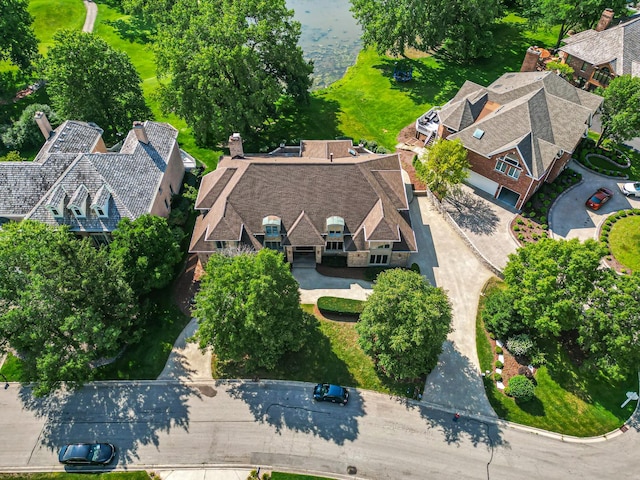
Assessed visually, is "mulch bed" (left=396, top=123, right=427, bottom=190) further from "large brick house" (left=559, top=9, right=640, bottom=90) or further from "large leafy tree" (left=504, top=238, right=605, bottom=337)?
"large brick house" (left=559, top=9, right=640, bottom=90)

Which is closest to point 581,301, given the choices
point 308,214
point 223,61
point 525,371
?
point 525,371

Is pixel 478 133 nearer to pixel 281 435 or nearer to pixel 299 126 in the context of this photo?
pixel 299 126

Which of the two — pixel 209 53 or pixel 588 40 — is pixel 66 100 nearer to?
pixel 209 53

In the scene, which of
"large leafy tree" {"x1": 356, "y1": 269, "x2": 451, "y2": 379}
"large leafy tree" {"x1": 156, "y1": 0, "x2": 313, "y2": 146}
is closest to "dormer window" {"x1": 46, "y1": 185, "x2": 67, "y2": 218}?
"large leafy tree" {"x1": 156, "y1": 0, "x2": 313, "y2": 146}

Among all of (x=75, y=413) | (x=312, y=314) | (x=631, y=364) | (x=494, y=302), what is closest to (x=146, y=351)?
(x=75, y=413)

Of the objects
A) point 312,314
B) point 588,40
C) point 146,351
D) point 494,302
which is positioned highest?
point 588,40

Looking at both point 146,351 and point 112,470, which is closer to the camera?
point 112,470
